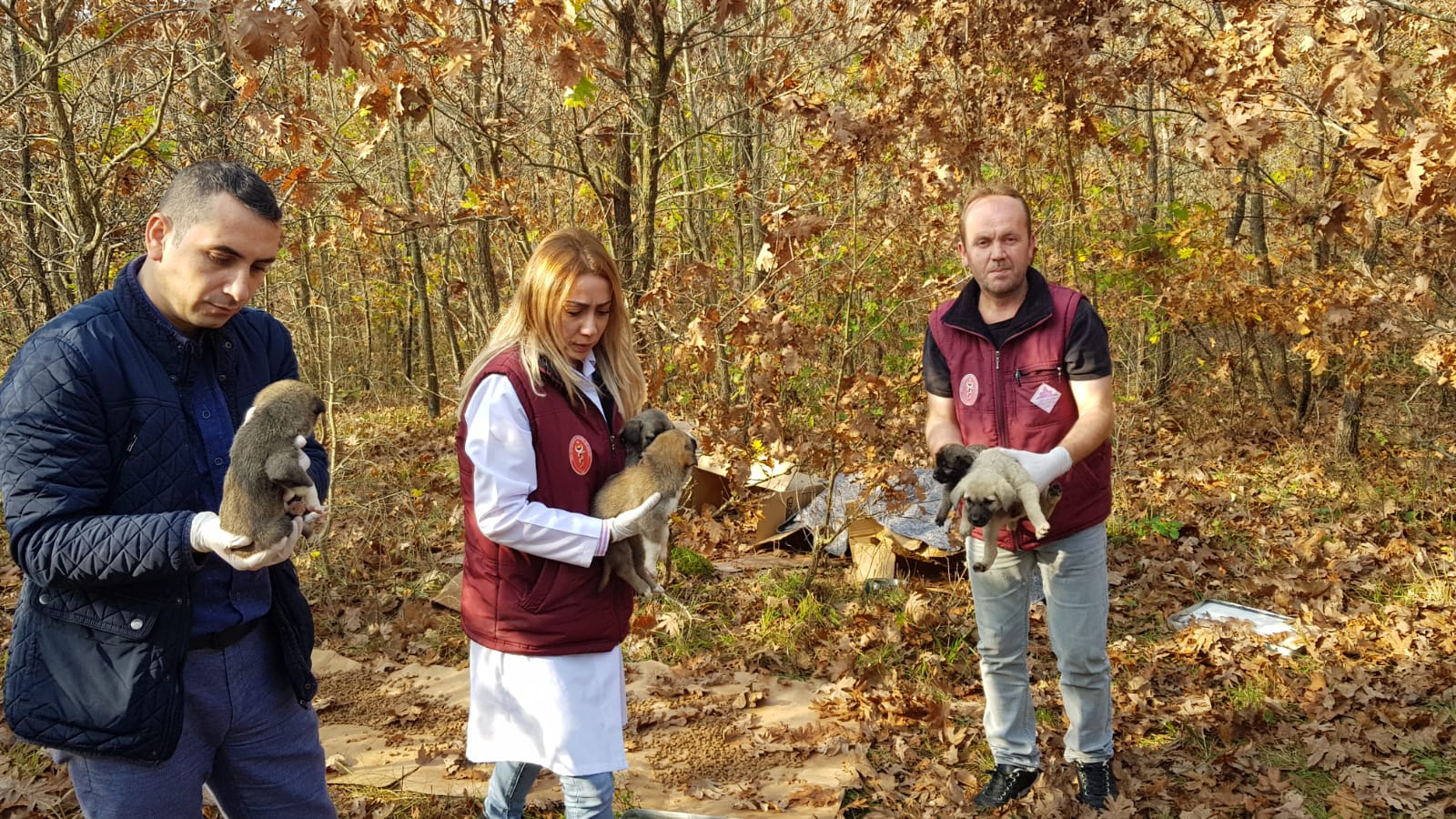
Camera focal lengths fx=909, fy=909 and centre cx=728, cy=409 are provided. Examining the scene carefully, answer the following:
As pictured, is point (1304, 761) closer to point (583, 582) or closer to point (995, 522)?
point (995, 522)

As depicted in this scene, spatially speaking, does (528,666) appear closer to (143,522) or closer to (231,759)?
(231,759)

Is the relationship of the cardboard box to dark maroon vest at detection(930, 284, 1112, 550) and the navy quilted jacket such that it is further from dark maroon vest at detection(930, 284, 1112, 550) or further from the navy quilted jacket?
the navy quilted jacket

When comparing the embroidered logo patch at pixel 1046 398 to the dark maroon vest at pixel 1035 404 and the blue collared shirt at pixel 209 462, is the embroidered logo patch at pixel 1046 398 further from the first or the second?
the blue collared shirt at pixel 209 462

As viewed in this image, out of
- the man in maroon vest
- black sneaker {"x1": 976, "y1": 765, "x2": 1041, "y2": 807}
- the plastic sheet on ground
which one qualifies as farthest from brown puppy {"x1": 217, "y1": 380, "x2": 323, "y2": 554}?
the plastic sheet on ground

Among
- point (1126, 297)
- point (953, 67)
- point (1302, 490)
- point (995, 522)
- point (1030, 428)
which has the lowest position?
point (1302, 490)

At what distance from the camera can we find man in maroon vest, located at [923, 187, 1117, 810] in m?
4.03

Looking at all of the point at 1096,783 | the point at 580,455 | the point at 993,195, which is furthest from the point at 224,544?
the point at 1096,783

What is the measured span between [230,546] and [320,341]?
11.4 m

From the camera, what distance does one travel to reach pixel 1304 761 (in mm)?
5070

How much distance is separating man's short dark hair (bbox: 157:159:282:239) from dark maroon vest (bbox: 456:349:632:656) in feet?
3.01

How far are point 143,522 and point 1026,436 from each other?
10.9 feet

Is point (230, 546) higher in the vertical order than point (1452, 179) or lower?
lower

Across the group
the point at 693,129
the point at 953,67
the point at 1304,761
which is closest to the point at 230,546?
the point at 1304,761

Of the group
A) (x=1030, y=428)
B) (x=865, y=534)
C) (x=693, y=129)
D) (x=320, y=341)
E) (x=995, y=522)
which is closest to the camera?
(x=995, y=522)
